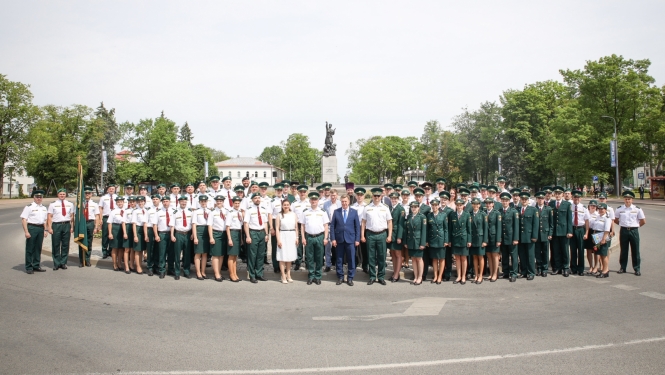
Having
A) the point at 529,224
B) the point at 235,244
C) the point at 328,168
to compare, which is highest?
the point at 328,168

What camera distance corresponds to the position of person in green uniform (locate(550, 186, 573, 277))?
10852 mm

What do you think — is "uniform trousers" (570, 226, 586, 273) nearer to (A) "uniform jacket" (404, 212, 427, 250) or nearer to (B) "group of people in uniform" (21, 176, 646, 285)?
(B) "group of people in uniform" (21, 176, 646, 285)

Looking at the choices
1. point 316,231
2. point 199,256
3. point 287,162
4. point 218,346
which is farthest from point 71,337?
point 287,162

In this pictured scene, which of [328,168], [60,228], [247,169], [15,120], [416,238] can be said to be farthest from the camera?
[247,169]

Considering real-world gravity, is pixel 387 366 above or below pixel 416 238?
below

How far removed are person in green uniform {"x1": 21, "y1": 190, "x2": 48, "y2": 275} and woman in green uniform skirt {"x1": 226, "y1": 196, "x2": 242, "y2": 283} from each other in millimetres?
4485

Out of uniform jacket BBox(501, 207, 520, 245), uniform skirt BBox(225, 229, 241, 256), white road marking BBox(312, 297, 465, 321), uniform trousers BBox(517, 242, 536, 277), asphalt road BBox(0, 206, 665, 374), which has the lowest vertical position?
white road marking BBox(312, 297, 465, 321)

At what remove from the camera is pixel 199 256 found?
1059 centimetres

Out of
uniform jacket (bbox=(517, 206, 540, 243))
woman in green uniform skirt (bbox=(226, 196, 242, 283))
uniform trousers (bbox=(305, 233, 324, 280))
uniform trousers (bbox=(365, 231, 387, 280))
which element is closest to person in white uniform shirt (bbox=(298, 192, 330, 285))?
uniform trousers (bbox=(305, 233, 324, 280))

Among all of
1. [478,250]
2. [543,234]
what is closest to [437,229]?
[478,250]

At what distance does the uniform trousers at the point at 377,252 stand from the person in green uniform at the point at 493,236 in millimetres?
2309

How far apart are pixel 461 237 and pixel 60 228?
939 centimetres

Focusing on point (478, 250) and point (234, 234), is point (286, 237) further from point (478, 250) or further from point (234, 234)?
point (478, 250)

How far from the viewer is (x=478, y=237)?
10.2 metres
